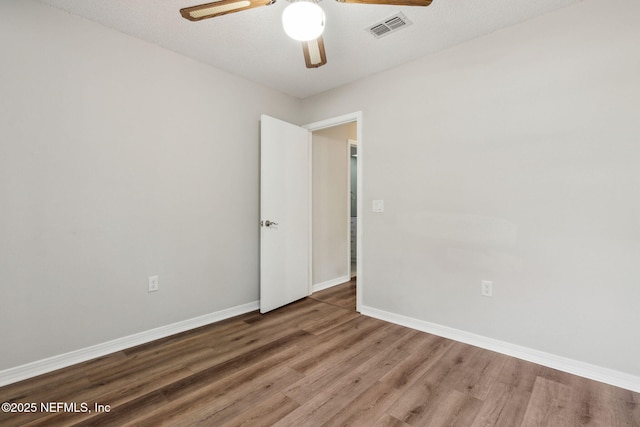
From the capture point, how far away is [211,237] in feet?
9.42

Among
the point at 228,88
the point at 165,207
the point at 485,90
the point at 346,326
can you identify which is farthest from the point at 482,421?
the point at 228,88

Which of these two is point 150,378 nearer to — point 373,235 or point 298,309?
point 298,309

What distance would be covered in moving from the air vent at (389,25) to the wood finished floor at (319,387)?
2.46 metres

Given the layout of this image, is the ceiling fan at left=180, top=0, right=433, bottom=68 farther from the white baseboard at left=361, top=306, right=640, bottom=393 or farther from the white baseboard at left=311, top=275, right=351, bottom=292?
the white baseboard at left=311, top=275, right=351, bottom=292

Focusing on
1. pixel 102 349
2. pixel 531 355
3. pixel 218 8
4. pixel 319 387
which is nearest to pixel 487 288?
pixel 531 355

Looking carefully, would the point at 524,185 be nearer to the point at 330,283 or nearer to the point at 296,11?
the point at 296,11

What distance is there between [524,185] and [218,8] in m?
2.30

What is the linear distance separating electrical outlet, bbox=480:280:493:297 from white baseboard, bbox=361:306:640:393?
0.34m

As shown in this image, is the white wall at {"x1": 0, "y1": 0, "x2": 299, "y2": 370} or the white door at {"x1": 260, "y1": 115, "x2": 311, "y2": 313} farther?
the white door at {"x1": 260, "y1": 115, "x2": 311, "y2": 313}

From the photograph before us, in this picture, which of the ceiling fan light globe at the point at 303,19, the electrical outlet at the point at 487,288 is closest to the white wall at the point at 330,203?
the electrical outlet at the point at 487,288

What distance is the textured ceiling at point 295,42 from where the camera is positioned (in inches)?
79.2

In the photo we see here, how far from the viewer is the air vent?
6.97 ft

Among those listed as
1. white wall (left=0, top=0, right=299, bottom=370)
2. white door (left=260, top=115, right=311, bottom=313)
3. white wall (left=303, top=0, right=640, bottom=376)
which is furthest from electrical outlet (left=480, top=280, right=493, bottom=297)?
white wall (left=0, top=0, right=299, bottom=370)

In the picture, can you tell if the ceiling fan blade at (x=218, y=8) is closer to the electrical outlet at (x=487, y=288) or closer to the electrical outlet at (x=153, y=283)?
the electrical outlet at (x=153, y=283)
